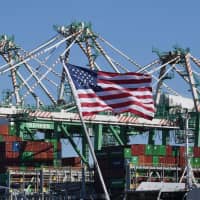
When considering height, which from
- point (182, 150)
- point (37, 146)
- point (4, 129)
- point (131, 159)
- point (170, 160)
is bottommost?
point (170, 160)

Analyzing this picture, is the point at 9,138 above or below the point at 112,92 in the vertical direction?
below

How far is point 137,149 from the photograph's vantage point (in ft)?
261

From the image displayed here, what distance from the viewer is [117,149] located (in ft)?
261

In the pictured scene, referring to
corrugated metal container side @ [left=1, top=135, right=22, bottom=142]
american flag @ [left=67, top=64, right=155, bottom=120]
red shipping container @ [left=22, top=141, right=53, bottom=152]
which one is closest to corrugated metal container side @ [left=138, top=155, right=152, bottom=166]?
red shipping container @ [left=22, top=141, right=53, bottom=152]

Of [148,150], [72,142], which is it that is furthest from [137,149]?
[72,142]

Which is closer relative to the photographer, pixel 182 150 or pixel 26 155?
pixel 182 150

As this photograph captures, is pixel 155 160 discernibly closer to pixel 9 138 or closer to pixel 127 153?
pixel 127 153

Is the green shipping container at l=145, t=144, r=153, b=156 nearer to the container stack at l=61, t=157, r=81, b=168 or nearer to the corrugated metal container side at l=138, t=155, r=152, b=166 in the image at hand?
the corrugated metal container side at l=138, t=155, r=152, b=166

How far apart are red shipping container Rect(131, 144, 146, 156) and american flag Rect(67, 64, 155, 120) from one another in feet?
107

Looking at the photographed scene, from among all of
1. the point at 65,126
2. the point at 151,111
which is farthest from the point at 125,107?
the point at 65,126

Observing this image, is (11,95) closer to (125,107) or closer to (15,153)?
(15,153)

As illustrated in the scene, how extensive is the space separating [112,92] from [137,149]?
3448 centimetres

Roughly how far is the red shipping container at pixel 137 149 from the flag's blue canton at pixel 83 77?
1338 inches

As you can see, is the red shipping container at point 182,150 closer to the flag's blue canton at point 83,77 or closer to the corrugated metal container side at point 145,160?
the corrugated metal container side at point 145,160
